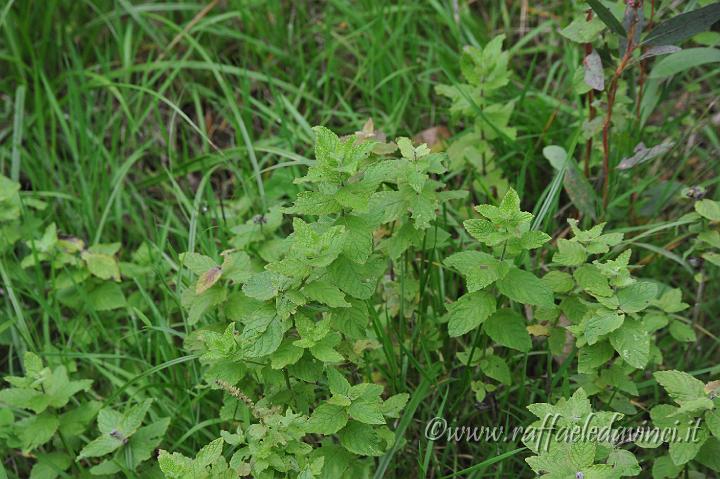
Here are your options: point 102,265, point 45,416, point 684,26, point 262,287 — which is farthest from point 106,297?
point 684,26

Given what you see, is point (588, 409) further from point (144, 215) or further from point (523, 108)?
point (144, 215)

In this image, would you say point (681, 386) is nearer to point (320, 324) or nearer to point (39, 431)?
point (320, 324)

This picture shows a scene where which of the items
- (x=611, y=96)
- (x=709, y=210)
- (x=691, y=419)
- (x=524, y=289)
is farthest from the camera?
(x=611, y=96)

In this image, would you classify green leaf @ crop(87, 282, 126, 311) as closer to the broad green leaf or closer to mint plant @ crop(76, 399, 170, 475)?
mint plant @ crop(76, 399, 170, 475)

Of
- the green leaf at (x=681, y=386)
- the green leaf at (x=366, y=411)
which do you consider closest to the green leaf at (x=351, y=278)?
the green leaf at (x=366, y=411)

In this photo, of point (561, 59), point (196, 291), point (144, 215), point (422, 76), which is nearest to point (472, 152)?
point (422, 76)

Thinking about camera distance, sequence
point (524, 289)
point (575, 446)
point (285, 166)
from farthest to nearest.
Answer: point (285, 166), point (524, 289), point (575, 446)
